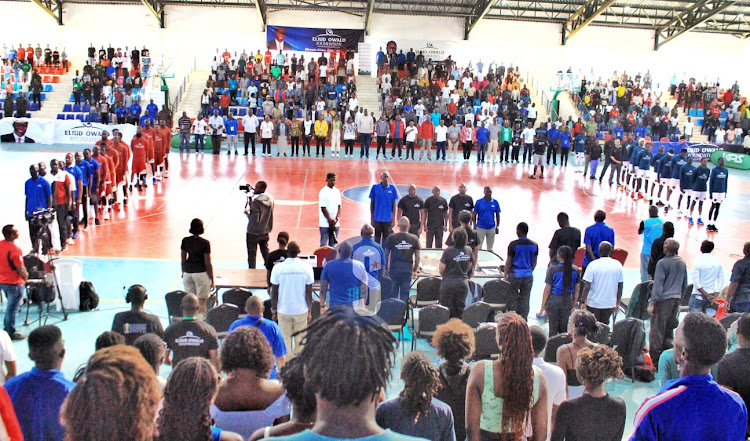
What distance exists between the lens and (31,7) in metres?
38.5

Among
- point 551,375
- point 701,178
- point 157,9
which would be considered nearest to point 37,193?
point 551,375

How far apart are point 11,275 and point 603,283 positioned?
24.6 ft

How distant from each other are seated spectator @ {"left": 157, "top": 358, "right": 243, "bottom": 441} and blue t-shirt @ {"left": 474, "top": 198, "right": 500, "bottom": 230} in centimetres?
996

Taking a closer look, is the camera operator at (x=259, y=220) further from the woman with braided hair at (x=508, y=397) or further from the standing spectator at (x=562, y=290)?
the woman with braided hair at (x=508, y=397)

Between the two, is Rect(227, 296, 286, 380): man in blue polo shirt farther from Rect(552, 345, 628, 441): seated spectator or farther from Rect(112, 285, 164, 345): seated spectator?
Rect(552, 345, 628, 441): seated spectator

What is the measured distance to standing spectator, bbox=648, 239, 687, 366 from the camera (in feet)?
28.2

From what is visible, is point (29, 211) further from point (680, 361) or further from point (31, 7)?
point (31, 7)

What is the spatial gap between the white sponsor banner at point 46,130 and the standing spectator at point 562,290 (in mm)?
24939

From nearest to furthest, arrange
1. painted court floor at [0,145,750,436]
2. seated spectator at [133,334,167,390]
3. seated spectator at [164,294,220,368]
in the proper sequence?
seated spectator at [133,334,167,390] → seated spectator at [164,294,220,368] → painted court floor at [0,145,750,436]

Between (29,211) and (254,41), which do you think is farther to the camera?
(254,41)

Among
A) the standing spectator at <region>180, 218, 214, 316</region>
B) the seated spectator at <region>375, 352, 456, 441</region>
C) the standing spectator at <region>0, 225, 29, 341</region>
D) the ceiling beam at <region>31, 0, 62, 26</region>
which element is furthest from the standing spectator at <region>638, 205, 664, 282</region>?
the ceiling beam at <region>31, 0, 62, 26</region>

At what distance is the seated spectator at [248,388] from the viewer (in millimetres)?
4215

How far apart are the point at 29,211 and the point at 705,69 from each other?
41898 millimetres

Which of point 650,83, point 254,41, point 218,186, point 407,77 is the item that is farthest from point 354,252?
point 650,83
